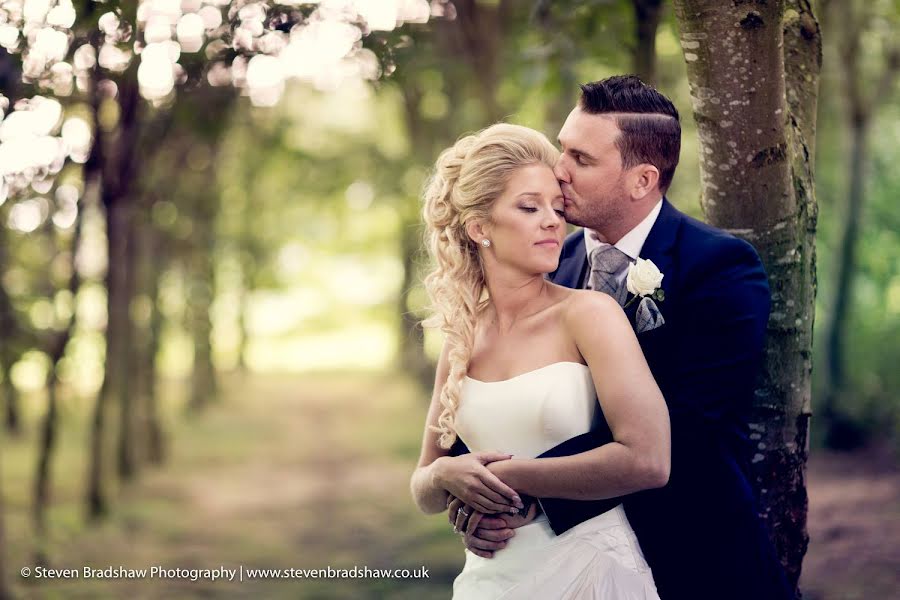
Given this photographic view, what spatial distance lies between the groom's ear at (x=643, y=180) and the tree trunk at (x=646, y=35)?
104 inches

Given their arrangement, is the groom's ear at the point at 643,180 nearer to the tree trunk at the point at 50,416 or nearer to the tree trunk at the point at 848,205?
the tree trunk at the point at 50,416

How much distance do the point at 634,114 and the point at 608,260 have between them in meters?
0.50

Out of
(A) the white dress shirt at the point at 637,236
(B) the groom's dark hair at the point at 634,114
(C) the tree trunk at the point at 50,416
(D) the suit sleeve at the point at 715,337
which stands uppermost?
(B) the groom's dark hair at the point at 634,114

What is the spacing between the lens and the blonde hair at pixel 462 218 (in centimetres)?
323

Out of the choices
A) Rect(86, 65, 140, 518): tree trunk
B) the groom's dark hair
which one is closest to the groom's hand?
the groom's dark hair

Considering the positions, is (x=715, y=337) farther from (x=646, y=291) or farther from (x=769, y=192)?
(x=769, y=192)

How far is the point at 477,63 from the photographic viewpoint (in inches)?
461

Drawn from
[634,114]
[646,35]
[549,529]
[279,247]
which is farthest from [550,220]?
[279,247]

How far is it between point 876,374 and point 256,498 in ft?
28.6

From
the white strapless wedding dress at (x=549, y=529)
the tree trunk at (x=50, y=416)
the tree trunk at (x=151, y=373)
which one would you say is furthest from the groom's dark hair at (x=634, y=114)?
the tree trunk at (x=151, y=373)

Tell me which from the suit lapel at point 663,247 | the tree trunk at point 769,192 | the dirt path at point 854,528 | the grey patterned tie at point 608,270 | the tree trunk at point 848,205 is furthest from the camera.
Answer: the tree trunk at point 848,205

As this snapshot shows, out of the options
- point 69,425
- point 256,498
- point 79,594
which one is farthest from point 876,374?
point 69,425

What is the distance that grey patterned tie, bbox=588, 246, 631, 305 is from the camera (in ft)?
10.8

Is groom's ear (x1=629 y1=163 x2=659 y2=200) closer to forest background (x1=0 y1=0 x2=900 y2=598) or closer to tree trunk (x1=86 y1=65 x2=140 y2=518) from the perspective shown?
forest background (x1=0 y1=0 x2=900 y2=598)
